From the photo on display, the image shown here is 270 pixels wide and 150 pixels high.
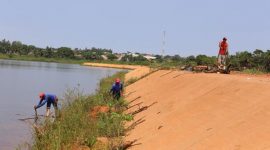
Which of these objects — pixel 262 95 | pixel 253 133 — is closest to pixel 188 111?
pixel 262 95

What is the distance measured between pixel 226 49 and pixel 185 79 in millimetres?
2205

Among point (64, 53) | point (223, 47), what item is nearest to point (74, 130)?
point (223, 47)

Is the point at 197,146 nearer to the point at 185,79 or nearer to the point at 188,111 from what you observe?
the point at 188,111

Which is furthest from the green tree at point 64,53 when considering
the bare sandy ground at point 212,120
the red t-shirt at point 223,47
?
the bare sandy ground at point 212,120

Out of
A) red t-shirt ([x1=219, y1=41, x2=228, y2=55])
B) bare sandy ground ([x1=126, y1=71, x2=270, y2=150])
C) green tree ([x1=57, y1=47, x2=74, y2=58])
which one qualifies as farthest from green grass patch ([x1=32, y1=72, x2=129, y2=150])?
green tree ([x1=57, y1=47, x2=74, y2=58])

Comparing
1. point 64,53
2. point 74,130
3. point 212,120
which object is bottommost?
point 64,53

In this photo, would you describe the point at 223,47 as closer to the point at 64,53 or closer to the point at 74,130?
the point at 74,130

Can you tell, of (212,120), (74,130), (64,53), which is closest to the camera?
(212,120)

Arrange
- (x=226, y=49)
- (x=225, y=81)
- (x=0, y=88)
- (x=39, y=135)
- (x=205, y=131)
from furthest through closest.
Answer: (x=0, y=88) → (x=226, y=49) → (x=225, y=81) → (x=39, y=135) → (x=205, y=131)

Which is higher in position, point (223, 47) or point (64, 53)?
point (223, 47)

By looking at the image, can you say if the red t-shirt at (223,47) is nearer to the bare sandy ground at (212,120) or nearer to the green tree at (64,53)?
the bare sandy ground at (212,120)

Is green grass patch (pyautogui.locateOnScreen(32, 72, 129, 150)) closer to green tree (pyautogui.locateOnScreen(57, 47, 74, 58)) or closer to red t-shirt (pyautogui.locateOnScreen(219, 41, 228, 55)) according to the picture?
red t-shirt (pyautogui.locateOnScreen(219, 41, 228, 55))

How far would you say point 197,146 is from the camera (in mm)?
9117

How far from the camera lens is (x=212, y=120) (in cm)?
1088
